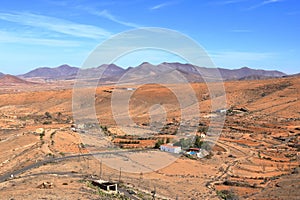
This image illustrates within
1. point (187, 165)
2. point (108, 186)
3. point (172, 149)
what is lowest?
point (187, 165)

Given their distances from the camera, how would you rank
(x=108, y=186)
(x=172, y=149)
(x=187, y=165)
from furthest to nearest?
(x=172, y=149), (x=187, y=165), (x=108, y=186)

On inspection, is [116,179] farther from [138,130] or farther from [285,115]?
[285,115]

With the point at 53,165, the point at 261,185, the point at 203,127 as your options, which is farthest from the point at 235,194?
the point at 203,127

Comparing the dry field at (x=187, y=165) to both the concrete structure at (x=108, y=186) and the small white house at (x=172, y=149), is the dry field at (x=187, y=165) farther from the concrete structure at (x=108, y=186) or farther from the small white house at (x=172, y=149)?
the small white house at (x=172, y=149)

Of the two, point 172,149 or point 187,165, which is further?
point 172,149

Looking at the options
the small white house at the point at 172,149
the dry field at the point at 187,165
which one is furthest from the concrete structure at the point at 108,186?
the small white house at the point at 172,149

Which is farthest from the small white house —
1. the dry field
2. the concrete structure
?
the concrete structure

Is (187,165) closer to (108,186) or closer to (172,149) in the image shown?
(172,149)

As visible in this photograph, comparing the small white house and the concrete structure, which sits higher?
the concrete structure

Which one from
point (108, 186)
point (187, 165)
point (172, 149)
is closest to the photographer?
point (108, 186)

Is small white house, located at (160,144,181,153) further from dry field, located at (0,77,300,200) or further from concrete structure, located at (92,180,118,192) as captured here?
concrete structure, located at (92,180,118,192)

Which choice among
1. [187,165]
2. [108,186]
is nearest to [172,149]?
[187,165]

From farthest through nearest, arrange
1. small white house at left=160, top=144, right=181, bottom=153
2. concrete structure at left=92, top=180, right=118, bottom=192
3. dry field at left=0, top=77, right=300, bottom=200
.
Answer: small white house at left=160, top=144, right=181, bottom=153, dry field at left=0, top=77, right=300, bottom=200, concrete structure at left=92, top=180, right=118, bottom=192
